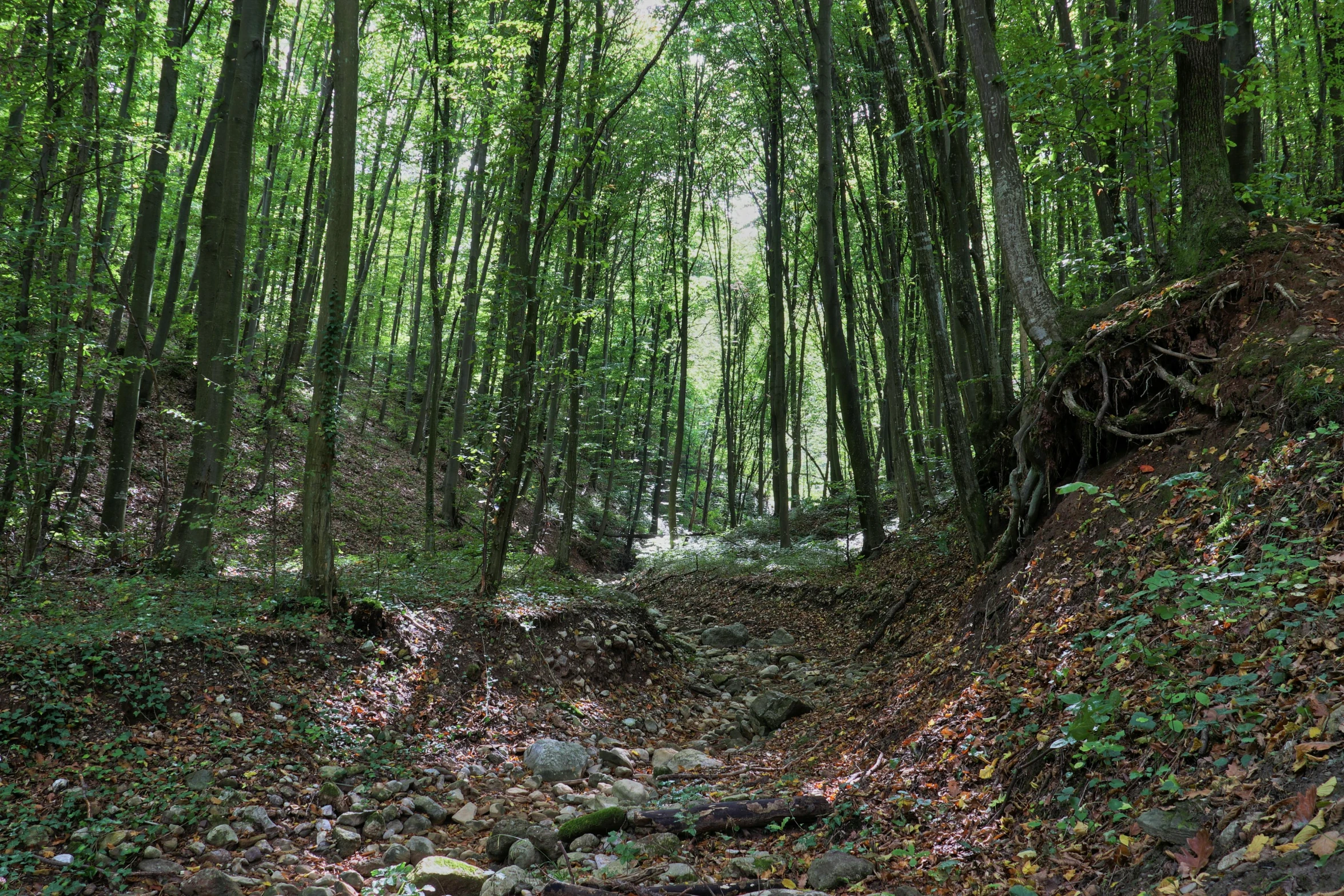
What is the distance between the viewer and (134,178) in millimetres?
8695

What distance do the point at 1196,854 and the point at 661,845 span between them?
283 cm

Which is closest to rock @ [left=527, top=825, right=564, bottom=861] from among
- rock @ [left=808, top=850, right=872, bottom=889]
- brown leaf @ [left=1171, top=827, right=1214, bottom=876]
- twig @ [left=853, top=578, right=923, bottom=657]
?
rock @ [left=808, top=850, right=872, bottom=889]

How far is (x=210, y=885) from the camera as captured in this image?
392 centimetres

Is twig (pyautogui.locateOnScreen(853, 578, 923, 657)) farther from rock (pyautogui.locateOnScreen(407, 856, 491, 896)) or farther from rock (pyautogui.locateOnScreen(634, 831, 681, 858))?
rock (pyautogui.locateOnScreen(407, 856, 491, 896))

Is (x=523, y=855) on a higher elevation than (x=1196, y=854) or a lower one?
lower

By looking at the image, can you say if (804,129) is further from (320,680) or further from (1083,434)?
(320,680)

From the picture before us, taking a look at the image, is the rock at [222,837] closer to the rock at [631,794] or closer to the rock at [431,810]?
the rock at [431,810]

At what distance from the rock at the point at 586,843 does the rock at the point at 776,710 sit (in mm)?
3185

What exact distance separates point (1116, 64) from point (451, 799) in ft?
25.8

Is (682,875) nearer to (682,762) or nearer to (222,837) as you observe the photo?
(682,762)

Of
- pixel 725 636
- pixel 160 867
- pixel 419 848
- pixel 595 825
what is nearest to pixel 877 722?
pixel 595 825

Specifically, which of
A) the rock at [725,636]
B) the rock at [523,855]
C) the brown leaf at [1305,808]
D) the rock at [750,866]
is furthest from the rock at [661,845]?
the rock at [725,636]

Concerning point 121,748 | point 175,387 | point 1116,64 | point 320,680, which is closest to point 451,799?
point 320,680

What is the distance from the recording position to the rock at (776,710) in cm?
761
